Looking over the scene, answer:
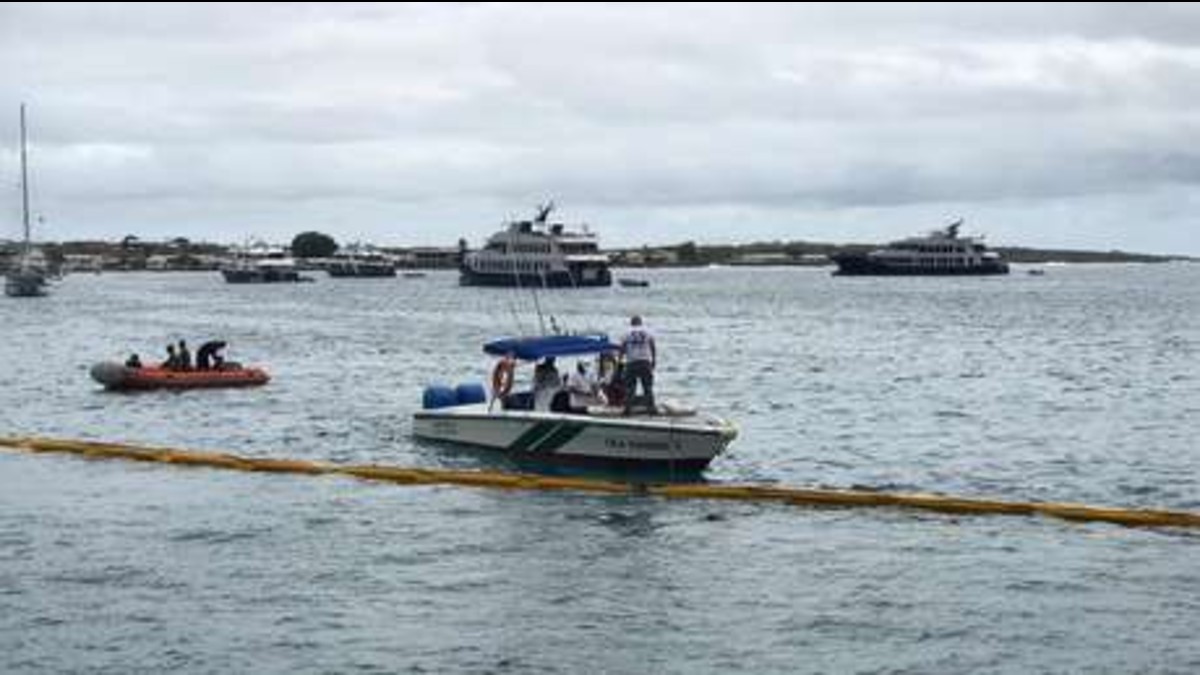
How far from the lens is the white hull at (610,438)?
3466cm

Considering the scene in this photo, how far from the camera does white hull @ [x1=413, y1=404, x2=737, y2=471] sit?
34656 mm

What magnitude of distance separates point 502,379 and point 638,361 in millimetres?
4652

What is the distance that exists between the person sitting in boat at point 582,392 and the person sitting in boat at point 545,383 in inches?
11.9

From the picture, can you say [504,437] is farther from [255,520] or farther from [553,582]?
[553,582]

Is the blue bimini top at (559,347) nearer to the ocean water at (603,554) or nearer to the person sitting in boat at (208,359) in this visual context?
the ocean water at (603,554)

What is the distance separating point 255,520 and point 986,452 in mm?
19249

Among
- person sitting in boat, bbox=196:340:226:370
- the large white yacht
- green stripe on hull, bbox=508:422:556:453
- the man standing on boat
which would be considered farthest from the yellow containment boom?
the large white yacht

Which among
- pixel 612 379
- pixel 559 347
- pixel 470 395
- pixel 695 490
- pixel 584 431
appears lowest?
pixel 695 490

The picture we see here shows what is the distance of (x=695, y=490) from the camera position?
107ft

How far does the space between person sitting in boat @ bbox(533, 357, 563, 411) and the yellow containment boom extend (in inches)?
69.1

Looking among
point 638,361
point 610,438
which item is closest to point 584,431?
point 610,438

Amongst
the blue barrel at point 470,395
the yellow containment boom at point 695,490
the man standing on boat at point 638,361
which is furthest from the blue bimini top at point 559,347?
the blue barrel at point 470,395

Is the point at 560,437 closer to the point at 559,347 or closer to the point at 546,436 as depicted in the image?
the point at 546,436

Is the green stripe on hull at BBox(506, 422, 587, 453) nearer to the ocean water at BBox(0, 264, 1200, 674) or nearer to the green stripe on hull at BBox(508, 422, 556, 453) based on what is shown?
the green stripe on hull at BBox(508, 422, 556, 453)
